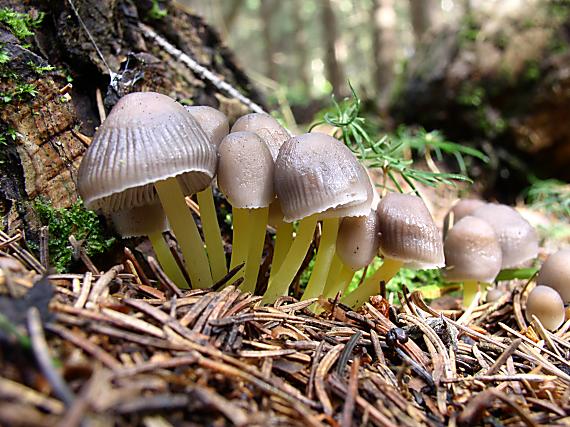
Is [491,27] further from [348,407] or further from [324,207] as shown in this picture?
[348,407]

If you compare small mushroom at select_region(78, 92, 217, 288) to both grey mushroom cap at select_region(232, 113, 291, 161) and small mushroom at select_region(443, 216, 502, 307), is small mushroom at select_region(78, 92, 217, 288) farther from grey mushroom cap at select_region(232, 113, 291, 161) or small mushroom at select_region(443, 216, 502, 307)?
small mushroom at select_region(443, 216, 502, 307)

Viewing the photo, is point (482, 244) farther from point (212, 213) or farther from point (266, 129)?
point (212, 213)

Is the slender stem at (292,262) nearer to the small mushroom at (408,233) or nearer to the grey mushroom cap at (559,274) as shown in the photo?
the small mushroom at (408,233)

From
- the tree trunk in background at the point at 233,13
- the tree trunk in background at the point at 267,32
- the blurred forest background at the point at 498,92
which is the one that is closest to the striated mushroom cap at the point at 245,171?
the blurred forest background at the point at 498,92

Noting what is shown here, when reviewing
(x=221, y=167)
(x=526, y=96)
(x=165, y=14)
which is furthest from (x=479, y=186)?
(x=221, y=167)

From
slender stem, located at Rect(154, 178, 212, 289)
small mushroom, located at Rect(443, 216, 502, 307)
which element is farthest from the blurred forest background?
slender stem, located at Rect(154, 178, 212, 289)

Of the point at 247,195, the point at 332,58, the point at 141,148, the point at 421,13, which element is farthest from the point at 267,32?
the point at 141,148
